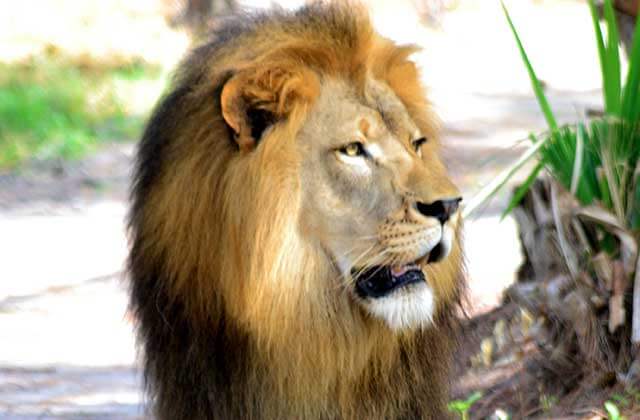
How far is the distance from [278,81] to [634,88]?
1.64 metres

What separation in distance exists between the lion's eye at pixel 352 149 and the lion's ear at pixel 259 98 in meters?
0.17

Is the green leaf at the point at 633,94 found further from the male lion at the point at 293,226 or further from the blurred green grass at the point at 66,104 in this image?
the blurred green grass at the point at 66,104

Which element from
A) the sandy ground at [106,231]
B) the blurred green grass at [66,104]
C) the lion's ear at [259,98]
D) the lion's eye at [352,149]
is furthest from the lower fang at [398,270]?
the blurred green grass at [66,104]

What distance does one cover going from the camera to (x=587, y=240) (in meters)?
4.71

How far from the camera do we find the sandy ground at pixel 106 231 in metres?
5.92

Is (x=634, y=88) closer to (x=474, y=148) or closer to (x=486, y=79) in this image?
(x=474, y=148)

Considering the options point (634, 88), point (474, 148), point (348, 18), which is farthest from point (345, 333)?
point (474, 148)

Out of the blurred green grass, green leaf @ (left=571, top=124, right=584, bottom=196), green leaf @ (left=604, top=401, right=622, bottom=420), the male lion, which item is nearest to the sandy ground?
the blurred green grass

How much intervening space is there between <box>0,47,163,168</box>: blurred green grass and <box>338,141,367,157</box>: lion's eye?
7.49m

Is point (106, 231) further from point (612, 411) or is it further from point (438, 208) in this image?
point (438, 208)

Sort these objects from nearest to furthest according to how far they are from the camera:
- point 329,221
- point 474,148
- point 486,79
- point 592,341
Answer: point 329,221, point 592,341, point 474,148, point 486,79

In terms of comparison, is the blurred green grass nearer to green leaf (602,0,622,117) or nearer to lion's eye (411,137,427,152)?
green leaf (602,0,622,117)

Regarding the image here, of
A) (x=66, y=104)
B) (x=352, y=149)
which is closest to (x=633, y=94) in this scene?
(x=352, y=149)

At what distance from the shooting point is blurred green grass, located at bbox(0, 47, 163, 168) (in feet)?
36.6
